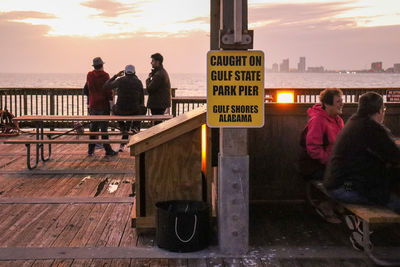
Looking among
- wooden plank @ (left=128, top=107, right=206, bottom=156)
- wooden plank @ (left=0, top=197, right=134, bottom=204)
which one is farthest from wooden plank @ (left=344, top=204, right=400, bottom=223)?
wooden plank @ (left=0, top=197, right=134, bottom=204)

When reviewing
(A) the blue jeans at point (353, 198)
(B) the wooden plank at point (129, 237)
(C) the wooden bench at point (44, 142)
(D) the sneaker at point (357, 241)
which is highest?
(C) the wooden bench at point (44, 142)

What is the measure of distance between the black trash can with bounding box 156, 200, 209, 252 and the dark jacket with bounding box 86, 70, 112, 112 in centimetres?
587

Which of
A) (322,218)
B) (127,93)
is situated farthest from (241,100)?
(127,93)

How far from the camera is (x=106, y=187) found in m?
7.89

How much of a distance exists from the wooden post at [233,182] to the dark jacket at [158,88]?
19.0 ft

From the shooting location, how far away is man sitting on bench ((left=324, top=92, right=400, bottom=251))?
4.74m

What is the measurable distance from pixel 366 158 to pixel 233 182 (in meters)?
1.20

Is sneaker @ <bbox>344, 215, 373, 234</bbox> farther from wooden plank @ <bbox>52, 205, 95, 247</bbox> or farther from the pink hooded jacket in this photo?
wooden plank @ <bbox>52, 205, 95, 247</bbox>

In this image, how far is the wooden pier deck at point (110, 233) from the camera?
4812mm

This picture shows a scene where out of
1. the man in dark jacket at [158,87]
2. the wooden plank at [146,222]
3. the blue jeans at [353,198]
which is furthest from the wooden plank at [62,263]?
the man in dark jacket at [158,87]

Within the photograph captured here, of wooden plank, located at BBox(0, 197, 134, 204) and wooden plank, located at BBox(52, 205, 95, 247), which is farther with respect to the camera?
wooden plank, located at BBox(0, 197, 134, 204)

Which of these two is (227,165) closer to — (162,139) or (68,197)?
(162,139)

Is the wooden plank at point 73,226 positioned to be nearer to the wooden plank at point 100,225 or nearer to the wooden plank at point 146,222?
the wooden plank at point 100,225

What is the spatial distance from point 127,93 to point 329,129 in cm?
526
